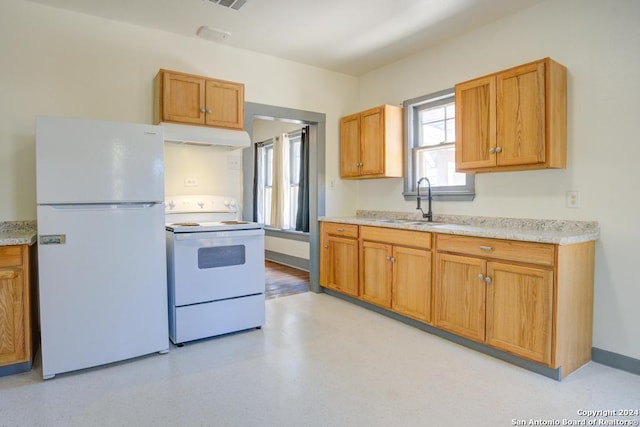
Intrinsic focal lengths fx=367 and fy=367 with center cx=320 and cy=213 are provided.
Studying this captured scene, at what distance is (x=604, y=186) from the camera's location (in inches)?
99.9

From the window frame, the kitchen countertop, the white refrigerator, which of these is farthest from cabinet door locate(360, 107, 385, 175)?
the white refrigerator

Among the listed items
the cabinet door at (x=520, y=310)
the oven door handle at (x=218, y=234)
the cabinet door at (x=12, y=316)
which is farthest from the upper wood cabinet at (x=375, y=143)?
the cabinet door at (x=12, y=316)

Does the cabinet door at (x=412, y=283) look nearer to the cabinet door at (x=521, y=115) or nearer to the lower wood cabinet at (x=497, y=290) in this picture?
the lower wood cabinet at (x=497, y=290)

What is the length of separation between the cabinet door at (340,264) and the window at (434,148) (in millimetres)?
860

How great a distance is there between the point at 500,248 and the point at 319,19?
2.35 meters

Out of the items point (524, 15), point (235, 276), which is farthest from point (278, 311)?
point (524, 15)

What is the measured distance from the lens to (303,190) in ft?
19.0

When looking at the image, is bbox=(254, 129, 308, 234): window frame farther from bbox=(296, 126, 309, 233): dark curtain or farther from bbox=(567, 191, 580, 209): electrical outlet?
bbox=(567, 191, 580, 209): electrical outlet

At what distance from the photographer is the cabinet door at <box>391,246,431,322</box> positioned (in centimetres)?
305

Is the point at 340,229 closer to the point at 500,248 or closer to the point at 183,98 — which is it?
the point at 500,248

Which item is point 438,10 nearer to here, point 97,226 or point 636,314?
point 636,314

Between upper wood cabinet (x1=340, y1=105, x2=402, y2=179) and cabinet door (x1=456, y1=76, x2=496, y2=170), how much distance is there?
879 millimetres

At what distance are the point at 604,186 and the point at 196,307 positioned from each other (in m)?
3.11

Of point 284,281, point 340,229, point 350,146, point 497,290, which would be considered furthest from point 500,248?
point 284,281
